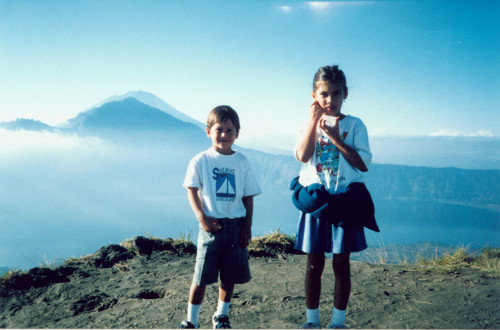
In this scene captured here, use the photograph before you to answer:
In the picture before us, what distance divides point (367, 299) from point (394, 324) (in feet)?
1.99

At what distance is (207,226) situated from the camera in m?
2.54

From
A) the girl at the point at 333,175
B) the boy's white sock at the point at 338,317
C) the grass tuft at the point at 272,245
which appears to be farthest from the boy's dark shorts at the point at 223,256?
the grass tuft at the point at 272,245

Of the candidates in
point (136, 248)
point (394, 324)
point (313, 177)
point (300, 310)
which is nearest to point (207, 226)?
point (313, 177)

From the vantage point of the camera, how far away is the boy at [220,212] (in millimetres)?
2564

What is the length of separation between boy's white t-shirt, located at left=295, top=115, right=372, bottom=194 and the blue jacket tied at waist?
66 millimetres

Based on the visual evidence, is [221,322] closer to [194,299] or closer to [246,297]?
[194,299]

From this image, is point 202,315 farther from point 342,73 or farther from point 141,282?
point 342,73

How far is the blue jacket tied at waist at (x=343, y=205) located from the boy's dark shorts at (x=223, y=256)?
56 cm

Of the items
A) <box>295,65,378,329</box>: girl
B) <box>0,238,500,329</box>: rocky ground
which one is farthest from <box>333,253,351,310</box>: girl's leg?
<box>0,238,500,329</box>: rocky ground

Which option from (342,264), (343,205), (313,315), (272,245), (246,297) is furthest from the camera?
(272,245)

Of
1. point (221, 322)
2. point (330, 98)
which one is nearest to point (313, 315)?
point (221, 322)

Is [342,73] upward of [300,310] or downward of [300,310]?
upward

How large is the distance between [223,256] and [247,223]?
0.30 metres

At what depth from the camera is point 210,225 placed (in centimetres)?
254
